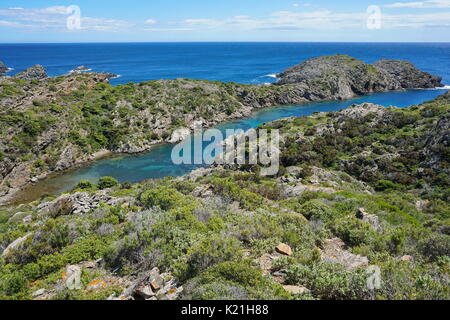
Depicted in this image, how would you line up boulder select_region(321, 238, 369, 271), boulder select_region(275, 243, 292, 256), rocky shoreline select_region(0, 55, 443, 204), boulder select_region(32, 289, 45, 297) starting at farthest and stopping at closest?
rocky shoreline select_region(0, 55, 443, 204)
boulder select_region(275, 243, 292, 256)
boulder select_region(321, 238, 369, 271)
boulder select_region(32, 289, 45, 297)

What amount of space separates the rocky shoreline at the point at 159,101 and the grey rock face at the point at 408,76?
0.28 metres

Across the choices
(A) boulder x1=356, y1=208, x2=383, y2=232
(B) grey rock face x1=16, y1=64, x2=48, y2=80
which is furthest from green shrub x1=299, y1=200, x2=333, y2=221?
(B) grey rock face x1=16, y1=64, x2=48, y2=80

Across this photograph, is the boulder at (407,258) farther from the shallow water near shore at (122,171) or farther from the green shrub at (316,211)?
the shallow water near shore at (122,171)

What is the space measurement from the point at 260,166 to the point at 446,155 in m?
17.3

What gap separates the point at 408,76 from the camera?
92.4 metres

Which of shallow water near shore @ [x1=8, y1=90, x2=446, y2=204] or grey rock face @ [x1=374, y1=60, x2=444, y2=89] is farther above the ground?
grey rock face @ [x1=374, y1=60, x2=444, y2=89]

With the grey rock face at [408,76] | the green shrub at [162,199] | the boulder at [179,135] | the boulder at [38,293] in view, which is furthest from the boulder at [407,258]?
the grey rock face at [408,76]

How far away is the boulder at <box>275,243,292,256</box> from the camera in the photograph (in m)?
8.17

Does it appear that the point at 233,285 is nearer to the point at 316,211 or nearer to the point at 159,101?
the point at 316,211

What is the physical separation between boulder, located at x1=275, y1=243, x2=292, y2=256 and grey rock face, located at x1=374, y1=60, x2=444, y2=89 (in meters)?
102

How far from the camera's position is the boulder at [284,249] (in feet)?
26.8

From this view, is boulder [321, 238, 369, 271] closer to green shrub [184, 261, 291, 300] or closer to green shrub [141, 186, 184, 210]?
green shrub [184, 261, 291, 300]

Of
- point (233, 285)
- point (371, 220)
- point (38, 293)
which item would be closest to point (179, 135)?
point (371, 220)
